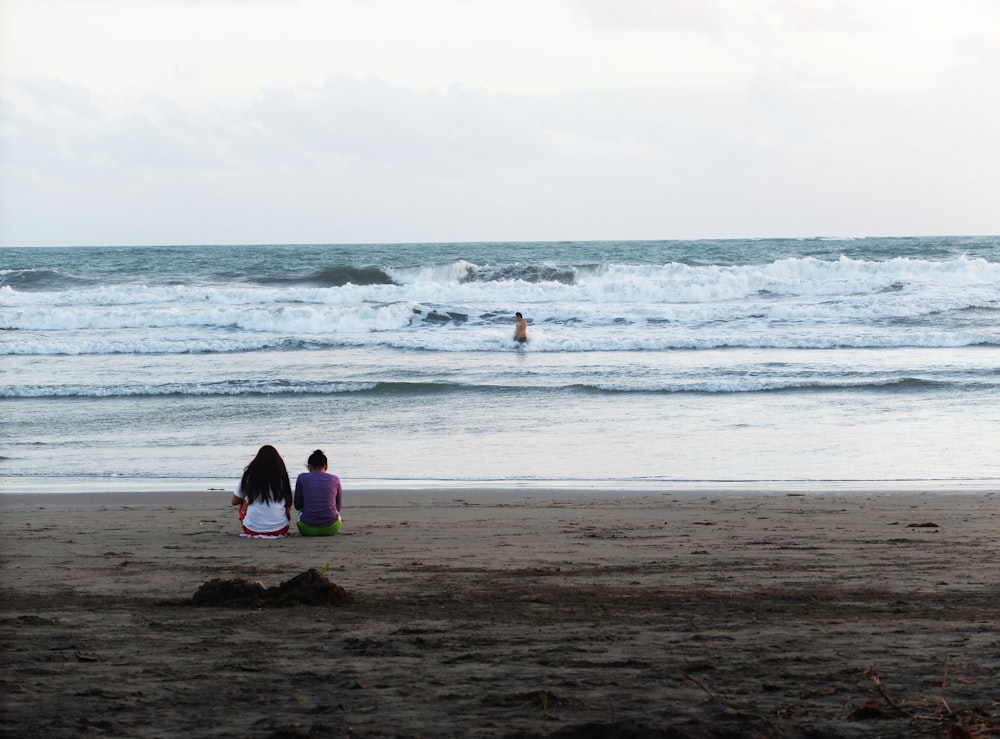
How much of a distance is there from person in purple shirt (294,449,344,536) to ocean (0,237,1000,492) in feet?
7.99

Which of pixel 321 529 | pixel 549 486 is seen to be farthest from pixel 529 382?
pixel 321 529

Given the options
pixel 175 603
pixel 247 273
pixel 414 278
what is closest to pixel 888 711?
pixel 175 603

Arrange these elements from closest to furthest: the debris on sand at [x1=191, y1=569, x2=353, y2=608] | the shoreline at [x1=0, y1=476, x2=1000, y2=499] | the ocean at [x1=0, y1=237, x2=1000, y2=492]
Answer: the debris on sand at [x1=191, y1=569, x2=353, y2=608] → the shoreline at [x1=0, y1=476, x2=1000, y2=499] → the ocean at [x1=0, y1=237, x2=1000, y2=492]

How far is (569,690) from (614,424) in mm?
9792

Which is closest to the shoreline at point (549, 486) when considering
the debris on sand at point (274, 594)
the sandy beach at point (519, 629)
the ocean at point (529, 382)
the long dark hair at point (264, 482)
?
the ocean at point (529, 382)

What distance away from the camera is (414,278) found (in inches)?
1699

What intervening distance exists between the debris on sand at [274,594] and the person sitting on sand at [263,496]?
84.1 inches

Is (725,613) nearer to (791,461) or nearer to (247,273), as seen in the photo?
(791,461)

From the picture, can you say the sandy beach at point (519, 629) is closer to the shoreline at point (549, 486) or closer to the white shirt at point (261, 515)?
the white shirt at point (261, 515)

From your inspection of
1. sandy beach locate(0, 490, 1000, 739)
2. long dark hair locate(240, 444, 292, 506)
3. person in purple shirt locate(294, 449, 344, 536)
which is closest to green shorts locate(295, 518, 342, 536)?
person in purple shirt locate(294, 449, 344, 536)

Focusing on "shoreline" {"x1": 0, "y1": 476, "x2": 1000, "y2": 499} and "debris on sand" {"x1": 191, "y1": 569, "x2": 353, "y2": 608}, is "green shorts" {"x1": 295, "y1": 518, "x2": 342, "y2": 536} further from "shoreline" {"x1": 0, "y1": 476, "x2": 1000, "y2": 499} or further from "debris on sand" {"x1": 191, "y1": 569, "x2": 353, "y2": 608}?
"debris on sand" {"x1": 191, "y1": 569, "x2": 353, "y2": 608}

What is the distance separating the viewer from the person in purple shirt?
24.0 feet

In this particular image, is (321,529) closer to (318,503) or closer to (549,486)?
(318,503)

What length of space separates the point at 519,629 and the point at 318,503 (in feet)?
→ 10.5
